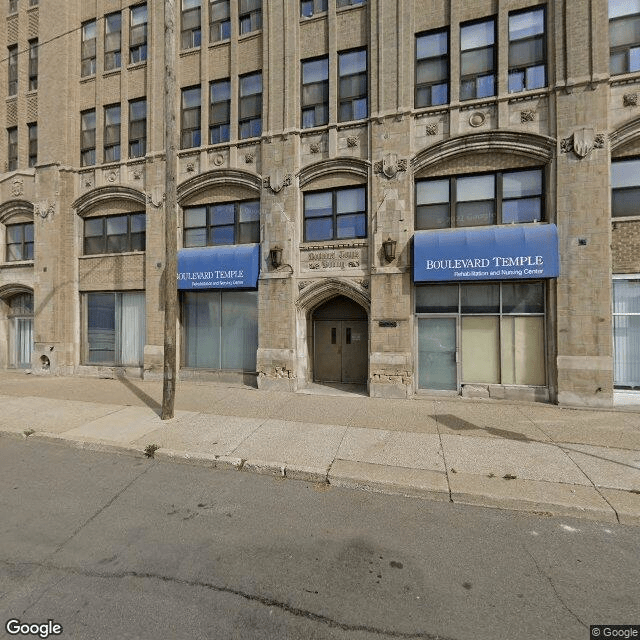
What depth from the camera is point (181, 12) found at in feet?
41.6

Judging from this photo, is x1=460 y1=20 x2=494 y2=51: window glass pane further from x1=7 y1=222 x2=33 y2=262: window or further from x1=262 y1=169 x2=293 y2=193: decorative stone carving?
x1=7 y1=222 x2=33 y2=262: window

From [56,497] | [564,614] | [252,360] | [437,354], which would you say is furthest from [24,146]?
[564,614]

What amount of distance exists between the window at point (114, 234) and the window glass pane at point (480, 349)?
1198 centimetres

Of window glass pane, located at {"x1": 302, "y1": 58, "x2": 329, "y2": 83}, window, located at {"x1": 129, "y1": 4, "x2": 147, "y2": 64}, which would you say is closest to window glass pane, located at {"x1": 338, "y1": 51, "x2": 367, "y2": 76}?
window glass pane, located at {"x1": 302, "y1": 58, "x2": 329, "y2": 83}

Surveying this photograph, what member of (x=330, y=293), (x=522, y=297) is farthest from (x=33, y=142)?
(x=522, y=297)

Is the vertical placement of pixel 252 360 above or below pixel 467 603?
above

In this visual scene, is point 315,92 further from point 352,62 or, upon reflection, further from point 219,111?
point 219,111

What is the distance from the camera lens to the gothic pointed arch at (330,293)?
34.8ft

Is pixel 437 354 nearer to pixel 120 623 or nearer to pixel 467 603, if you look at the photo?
pixel 467 603

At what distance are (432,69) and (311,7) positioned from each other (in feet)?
15.5

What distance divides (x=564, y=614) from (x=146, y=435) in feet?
22.2

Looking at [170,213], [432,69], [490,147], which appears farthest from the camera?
[432,69]

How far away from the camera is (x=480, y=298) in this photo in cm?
1005

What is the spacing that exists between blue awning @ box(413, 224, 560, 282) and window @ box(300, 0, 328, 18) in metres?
8.45
